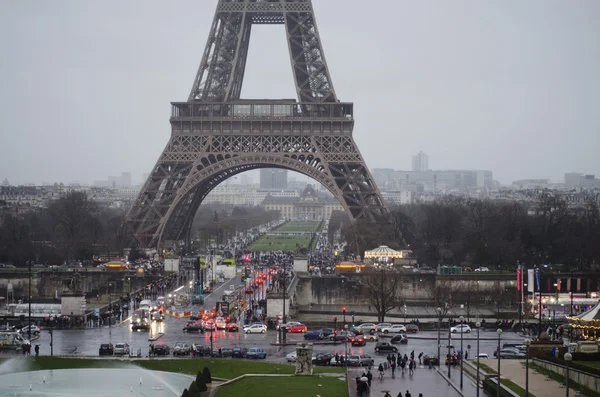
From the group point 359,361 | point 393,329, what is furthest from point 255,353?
point 393,329

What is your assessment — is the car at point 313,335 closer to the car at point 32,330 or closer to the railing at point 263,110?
the car at point 32,330

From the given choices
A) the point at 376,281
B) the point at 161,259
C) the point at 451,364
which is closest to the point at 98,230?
the point at 161,259

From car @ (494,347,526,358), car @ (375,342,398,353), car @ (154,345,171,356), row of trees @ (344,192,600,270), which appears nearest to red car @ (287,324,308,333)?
car @ (375,342,398,353)

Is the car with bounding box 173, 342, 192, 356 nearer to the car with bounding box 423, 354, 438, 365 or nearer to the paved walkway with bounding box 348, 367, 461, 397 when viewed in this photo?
the paved walkway with bounding box 348, 367, 461, 397

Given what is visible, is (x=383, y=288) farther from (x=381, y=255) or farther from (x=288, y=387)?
(x=288, y=387)

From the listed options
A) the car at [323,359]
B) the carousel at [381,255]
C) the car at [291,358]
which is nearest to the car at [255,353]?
the car at [291,358]

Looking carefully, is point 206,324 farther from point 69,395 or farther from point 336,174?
point 336,174
